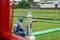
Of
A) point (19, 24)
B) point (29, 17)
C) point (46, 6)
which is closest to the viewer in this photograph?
point (19, 24)

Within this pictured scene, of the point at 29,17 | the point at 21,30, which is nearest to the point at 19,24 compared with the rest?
the point at 21,30

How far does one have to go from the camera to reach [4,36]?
33.4 inches

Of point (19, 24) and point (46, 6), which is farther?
point (46, 6)

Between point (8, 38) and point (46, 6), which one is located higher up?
point (8, 38)

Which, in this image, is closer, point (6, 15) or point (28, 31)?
point (6, 15)

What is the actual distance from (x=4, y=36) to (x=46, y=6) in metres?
27.6

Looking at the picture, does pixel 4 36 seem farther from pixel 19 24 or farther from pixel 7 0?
pixel 19 24

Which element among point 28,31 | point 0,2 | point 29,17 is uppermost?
point 0,2

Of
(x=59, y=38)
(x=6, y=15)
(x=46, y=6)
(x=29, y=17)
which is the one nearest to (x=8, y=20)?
(x=6, y=15)

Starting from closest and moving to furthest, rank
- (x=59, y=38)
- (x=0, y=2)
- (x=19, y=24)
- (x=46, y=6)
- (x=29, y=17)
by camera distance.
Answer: (x=0, y=2) → (x=19, y=24) → (x=29, y=17) → (x=59, y=38) → (x=46, y=6)

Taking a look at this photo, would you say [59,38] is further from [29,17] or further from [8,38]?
[8,38]

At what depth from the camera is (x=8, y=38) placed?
854 millimetres

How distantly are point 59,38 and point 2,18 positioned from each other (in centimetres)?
475

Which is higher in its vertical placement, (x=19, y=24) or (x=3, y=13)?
(x=3, y=13)
